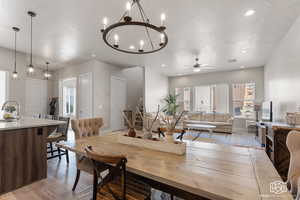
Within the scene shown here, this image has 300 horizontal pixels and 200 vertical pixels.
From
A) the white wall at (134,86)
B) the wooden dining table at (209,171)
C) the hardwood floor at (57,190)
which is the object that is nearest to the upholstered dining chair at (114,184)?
the wooden dining table at (209,171)

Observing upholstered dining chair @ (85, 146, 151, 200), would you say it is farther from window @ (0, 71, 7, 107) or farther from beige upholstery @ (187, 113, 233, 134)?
beige upholstery @ (187, 113, 233, 134)

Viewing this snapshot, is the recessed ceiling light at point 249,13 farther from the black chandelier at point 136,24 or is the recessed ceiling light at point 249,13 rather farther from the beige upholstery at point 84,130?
the beige upholstery at point 84,130

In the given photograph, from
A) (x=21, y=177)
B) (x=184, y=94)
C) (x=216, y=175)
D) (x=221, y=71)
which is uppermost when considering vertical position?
(x=221, y=71)

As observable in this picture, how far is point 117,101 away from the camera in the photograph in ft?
21.2

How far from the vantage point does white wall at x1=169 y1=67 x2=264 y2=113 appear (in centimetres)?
666

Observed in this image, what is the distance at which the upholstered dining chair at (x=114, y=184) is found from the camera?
1120 mm

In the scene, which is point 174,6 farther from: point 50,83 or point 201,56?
point 50,83

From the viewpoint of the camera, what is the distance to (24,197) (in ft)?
6.44

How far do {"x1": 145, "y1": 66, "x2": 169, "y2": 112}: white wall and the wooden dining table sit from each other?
542cm

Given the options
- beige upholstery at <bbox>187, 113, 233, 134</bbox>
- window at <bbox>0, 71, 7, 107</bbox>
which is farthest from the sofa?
window at <bbox>0, 71, 7, 107</bbox>

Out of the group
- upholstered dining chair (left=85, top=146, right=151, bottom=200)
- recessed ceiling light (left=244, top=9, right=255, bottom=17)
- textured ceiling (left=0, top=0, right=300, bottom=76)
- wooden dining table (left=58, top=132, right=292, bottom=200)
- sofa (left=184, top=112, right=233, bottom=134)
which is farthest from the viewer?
sofa (left=184, top=112, right=233, bottom=134)

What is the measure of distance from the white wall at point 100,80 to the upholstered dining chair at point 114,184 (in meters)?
4.45

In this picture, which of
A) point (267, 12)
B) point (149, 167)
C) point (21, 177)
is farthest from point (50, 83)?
point (267, 12)

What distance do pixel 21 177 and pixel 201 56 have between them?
5.64m
